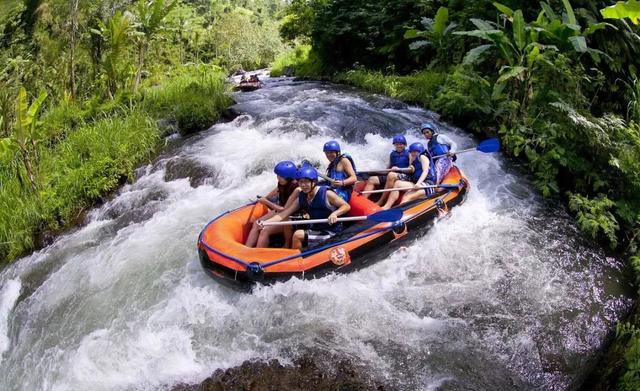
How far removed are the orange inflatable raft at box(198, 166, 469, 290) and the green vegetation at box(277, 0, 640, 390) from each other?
6.38 ft

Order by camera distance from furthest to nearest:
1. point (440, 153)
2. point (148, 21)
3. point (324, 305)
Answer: point (148, 21) < point (440, 153) < point (324, 305)

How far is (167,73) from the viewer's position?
1165cm

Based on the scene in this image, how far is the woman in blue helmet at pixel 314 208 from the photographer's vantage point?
4.88 metres

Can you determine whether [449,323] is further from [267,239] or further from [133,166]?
[133,166]

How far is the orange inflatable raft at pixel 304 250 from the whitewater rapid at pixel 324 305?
0.15 m

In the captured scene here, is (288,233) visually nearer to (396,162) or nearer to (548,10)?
(396,162)

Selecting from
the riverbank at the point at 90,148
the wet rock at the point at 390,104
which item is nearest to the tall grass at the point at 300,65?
the wet rock at the point at 390,104

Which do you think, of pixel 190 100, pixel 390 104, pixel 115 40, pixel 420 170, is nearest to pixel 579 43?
pixel 420 170

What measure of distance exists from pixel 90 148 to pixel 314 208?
4.14 m

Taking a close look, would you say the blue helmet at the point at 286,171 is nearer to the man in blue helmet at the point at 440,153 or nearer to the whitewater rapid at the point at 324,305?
the whitewater rapid at the point at 324,305

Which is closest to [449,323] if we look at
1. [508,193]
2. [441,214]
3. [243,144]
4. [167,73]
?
[441,214]

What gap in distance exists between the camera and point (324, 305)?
13.8ft

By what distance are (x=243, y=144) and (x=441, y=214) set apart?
12.6 ft

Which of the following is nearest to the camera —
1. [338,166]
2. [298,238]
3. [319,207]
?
[298,238]
